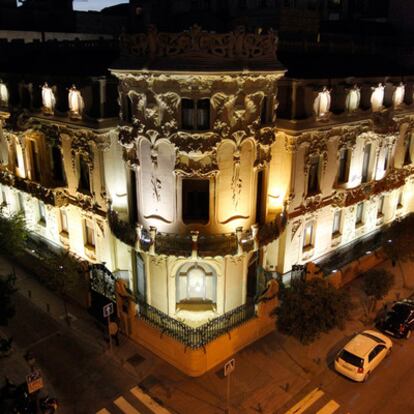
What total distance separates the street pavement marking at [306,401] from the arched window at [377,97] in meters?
18.1

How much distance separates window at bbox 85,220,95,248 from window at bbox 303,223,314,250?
532 inches

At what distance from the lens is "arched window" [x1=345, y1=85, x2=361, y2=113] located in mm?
27703

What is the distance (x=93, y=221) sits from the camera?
28.3 m

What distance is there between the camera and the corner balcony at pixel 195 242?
72.7 feet

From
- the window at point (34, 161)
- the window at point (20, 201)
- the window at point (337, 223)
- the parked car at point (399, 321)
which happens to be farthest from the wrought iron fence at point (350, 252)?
the window at point (20, 201)

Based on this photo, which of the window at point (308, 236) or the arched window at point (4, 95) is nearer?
the window at point (308, 236)

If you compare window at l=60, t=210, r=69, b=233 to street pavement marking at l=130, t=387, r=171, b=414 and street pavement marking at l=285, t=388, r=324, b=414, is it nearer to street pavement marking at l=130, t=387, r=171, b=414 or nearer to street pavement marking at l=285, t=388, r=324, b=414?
street pavement marking at l=130, t=387, r=171, b=414

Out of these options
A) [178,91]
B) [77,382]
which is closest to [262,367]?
[77,382]

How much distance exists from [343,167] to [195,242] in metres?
12.9

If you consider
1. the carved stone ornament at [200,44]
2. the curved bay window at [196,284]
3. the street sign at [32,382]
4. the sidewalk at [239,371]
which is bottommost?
the sidewalk at [239,371]

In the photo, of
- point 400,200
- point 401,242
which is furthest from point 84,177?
point 400,200

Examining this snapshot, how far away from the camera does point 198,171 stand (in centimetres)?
2181

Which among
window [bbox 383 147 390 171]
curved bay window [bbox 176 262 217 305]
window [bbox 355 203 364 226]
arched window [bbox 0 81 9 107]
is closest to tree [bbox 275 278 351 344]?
curved bay window [bbox 176 262 217 305]

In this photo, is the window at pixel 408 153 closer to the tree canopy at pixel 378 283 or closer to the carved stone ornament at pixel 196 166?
the tree canopy at pixel 378 283
